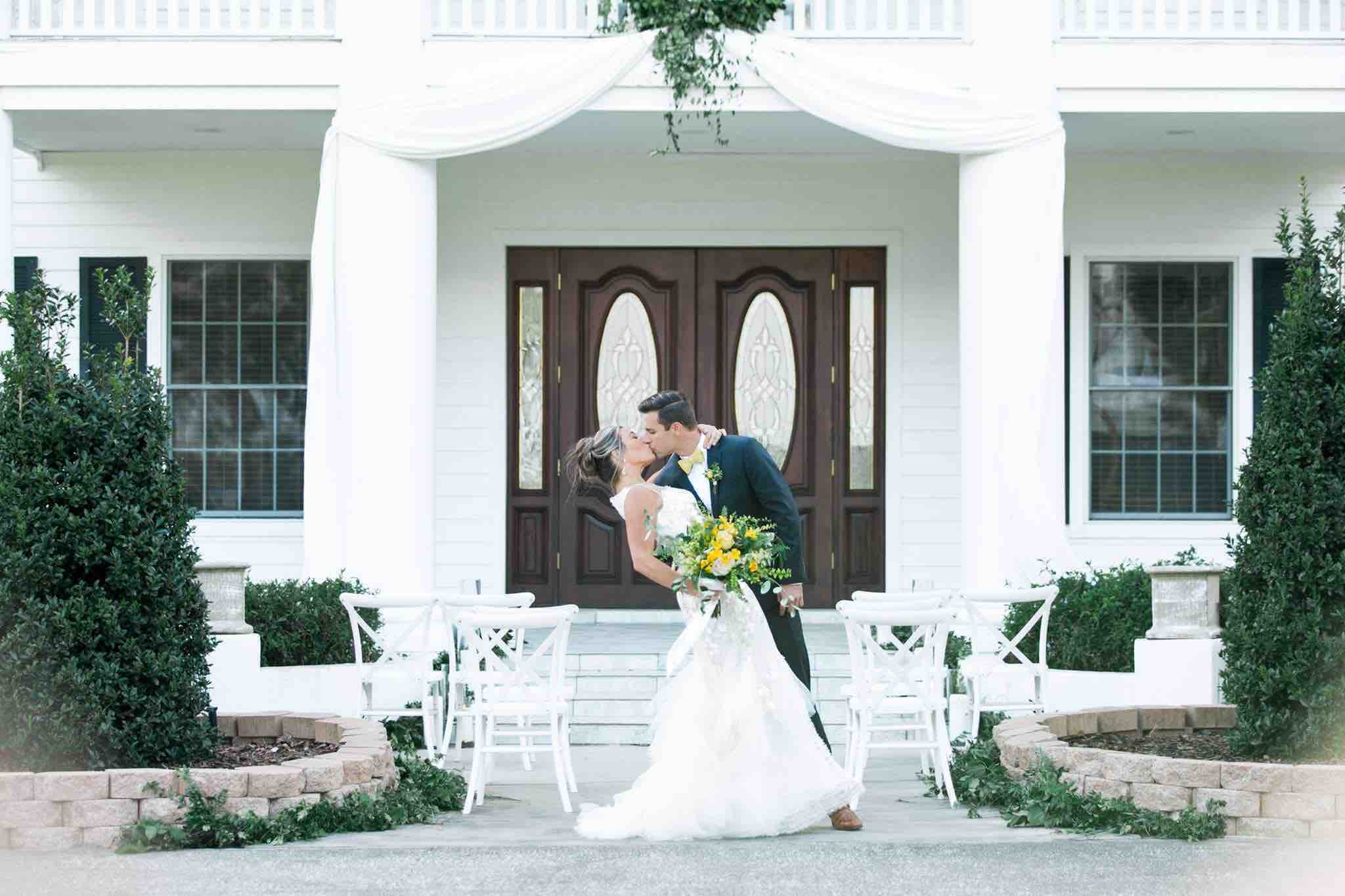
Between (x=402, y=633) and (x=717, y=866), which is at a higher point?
(x=402, y=633)

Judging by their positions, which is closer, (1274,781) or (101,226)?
(1274,781)

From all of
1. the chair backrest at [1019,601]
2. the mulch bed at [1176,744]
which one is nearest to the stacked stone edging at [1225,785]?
the mulch bed at [1176,744]

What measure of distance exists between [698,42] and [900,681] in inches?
182

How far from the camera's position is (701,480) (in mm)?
7023

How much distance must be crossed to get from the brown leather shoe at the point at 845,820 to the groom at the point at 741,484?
0.28 ft

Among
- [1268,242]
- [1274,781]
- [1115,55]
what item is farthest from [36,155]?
[1274,781]

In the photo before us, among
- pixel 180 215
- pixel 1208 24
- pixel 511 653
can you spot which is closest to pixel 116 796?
pixel 511 653

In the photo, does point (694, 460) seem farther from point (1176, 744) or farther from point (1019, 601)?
point (1176, 744)

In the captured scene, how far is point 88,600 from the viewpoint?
6590mm

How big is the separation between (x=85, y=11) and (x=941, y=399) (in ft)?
20.1

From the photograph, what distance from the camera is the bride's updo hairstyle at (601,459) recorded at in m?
7.26

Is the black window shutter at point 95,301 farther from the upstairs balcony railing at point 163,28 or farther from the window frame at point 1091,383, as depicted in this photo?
the window frame at point 1091,383

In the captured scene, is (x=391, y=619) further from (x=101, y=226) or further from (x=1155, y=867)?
(x=1155, y=867)

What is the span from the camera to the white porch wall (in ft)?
41.0
